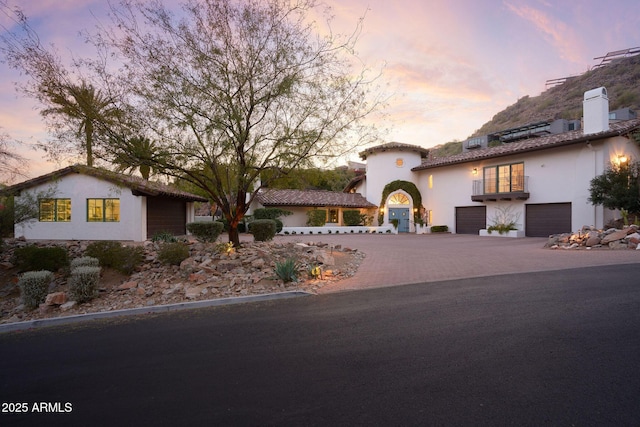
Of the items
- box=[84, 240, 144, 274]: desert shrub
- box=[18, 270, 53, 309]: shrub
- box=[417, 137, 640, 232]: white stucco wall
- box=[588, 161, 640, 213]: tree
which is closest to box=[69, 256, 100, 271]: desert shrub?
box=[84, 240, 144, 274]: desert shrub

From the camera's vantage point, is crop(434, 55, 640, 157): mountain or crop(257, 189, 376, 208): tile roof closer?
crop(257, 189, 376, 208): tile roof

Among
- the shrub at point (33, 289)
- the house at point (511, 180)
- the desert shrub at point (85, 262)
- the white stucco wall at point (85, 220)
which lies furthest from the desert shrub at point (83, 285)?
the house at point (511, 180)

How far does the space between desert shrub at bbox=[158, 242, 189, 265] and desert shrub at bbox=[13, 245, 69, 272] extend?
2.98m

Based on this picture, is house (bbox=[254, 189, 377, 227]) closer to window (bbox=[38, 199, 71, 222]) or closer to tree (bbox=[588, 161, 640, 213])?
window (bbox=[38, 199, 71, 222])

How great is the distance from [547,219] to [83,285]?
24933mm

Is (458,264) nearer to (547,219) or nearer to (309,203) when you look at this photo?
(547,219)

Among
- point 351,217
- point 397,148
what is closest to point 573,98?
point 397,148

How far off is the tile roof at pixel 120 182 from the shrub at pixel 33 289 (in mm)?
3303

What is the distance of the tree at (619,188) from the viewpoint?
1620 cm

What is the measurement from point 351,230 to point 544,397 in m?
27.5

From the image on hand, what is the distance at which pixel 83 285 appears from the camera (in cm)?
799

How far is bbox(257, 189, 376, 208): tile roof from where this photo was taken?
31505 mm

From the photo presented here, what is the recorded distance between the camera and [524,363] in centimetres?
386

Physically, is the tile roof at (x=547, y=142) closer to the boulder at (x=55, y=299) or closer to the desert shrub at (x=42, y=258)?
the boulder at (x=55, y=299)
